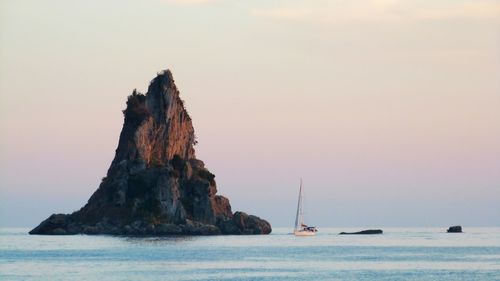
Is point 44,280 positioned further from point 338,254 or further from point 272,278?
point 338,254

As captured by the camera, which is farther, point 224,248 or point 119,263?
point 224,248

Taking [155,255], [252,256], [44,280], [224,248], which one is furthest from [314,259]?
[44,280]

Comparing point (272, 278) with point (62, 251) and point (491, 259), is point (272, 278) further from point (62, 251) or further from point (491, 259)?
point (62, 251)

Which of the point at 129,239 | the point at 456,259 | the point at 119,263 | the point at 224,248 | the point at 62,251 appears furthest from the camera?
the point at 129,239

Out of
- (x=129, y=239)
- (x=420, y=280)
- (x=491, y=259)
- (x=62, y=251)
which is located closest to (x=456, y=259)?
(x=491, y=259)

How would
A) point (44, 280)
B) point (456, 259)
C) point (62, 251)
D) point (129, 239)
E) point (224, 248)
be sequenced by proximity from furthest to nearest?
point (129, 239) → point (224, 248) → point (62, 251) → point (456, 259) → point (44, 280)

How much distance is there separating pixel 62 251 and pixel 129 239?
4293cm

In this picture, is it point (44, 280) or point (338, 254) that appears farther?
point (338, 254)

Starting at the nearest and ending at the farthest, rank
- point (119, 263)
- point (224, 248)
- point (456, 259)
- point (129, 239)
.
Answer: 1. point (119, 263)
2. point (456, 259)
3. point (224, 248)
4. point (129, 239)

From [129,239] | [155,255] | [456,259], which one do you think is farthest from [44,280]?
[129,239]

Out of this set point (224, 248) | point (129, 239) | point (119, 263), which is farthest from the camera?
point (129, 239)

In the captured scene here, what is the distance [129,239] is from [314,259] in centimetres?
6283

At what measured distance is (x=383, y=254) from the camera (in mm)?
158375

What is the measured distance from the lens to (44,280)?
343 ft
